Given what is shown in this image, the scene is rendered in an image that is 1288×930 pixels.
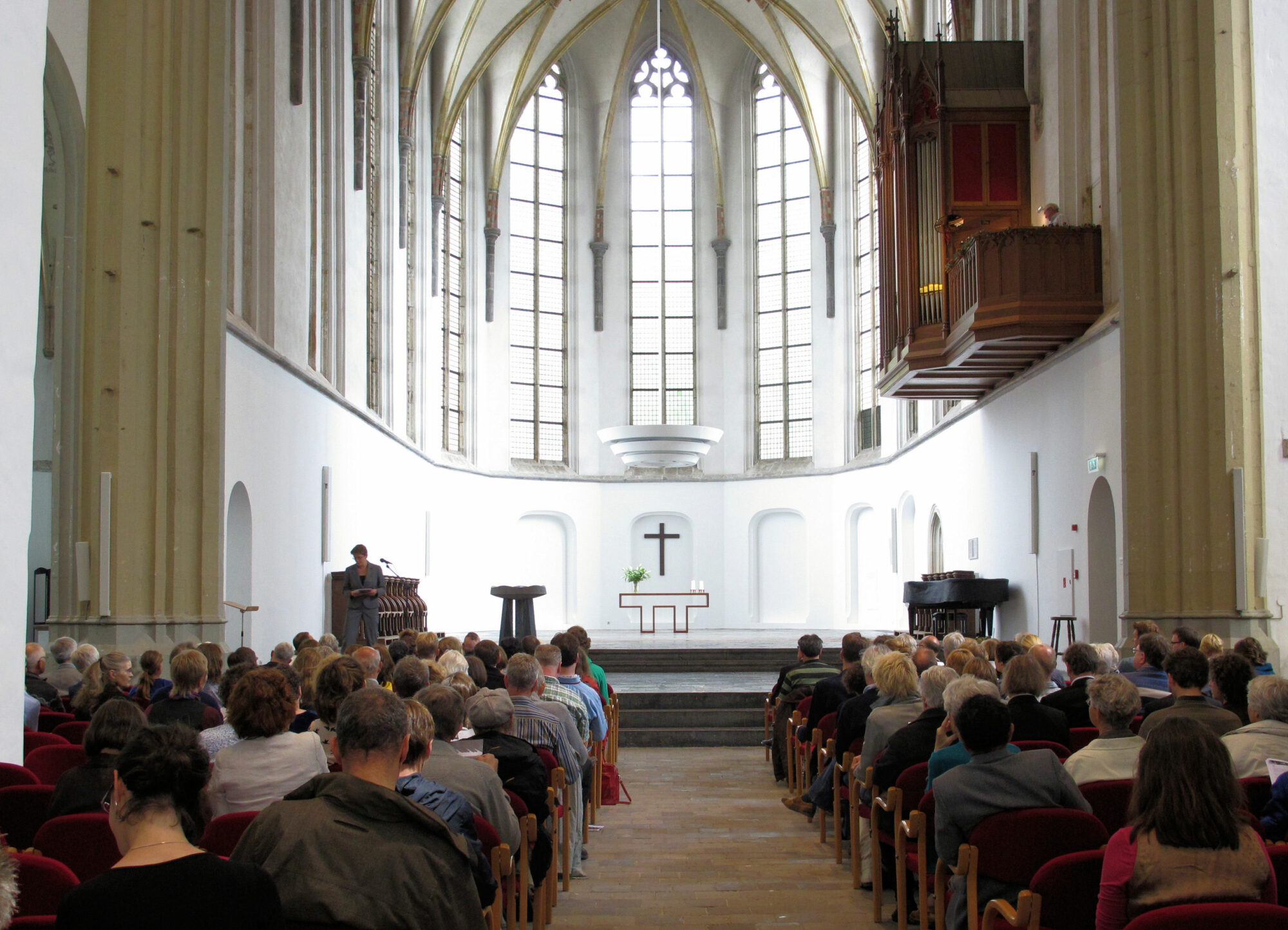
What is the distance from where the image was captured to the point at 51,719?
655 centimetres

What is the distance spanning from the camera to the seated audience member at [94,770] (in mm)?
3850

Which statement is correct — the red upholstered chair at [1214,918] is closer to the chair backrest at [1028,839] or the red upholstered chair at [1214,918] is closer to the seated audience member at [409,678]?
the chair backrest at [1028,839]

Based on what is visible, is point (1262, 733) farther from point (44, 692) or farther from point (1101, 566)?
point (1101, 566)

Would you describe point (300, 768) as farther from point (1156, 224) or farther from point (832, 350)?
point (832, 350)

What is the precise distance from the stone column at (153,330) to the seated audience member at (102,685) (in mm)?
2906

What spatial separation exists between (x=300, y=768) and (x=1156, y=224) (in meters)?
9.76

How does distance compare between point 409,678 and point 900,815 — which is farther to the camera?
point 409,678

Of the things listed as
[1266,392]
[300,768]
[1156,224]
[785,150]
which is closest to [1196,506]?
[1266,392]

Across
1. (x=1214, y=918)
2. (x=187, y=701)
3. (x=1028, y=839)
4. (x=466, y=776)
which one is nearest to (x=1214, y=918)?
(x=1214, y=918)

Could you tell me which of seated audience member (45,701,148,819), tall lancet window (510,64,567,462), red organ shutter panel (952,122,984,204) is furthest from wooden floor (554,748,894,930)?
tall lancet window (510,64,567,462)

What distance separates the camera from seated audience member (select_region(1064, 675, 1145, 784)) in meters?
4.55

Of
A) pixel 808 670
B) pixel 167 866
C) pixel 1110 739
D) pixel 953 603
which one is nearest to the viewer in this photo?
pixel 167 866

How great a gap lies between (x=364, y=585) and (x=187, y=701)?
756cm

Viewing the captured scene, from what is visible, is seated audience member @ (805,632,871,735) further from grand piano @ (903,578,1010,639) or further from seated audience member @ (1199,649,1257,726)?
grand piano @ (903,578,1010,639)
